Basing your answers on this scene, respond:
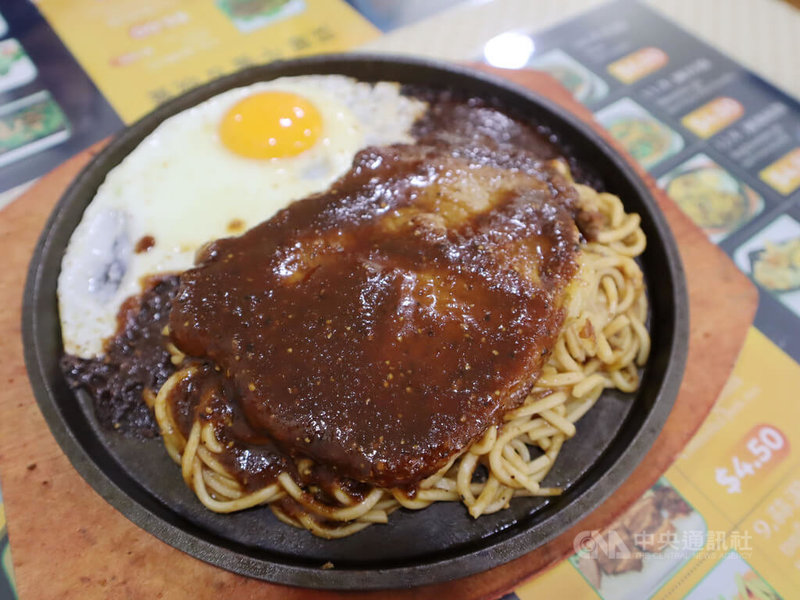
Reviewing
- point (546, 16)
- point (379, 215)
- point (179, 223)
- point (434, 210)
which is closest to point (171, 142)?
point (179, 223)

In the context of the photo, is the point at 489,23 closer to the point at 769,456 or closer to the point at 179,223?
the point at 179,223

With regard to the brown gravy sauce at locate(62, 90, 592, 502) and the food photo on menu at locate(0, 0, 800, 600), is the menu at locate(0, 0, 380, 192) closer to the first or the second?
the food photo on menu at locate(0, 0, 800, 600)

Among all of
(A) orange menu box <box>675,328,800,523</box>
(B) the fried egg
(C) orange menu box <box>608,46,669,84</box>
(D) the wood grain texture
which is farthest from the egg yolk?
(A) orange menu box <box>675,328,800,523</box>

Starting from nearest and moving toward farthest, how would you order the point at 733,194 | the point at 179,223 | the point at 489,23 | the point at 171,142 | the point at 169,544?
the point at 169,544 < the point at 179,223 < the point at 171,142 < the point at 733,194 < the point at 489,23

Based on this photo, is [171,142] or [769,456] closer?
[769,456]

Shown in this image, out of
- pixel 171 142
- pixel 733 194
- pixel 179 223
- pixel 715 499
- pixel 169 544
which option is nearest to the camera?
pixel 169 544

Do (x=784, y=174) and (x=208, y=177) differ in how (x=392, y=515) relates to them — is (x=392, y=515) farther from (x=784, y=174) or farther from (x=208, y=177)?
(x=784, y=174)

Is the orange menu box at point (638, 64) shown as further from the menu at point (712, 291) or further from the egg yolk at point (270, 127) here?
the egg yolk at point (270, 127)

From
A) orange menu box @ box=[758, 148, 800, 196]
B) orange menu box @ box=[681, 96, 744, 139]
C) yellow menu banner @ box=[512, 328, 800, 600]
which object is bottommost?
yellow menu banner @ box=[512, 328, 800, 600]
